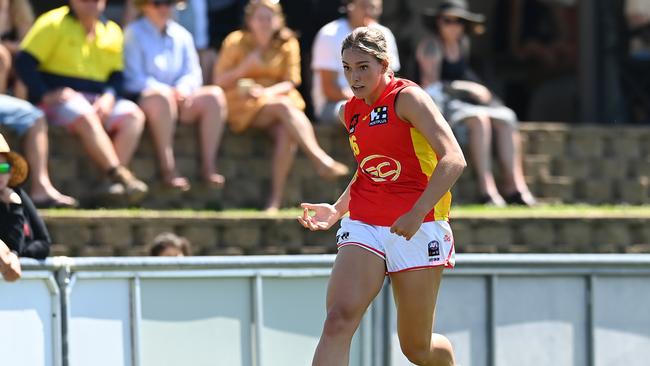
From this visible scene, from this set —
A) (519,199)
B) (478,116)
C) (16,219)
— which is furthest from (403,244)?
(519,199)

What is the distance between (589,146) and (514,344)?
189 inches

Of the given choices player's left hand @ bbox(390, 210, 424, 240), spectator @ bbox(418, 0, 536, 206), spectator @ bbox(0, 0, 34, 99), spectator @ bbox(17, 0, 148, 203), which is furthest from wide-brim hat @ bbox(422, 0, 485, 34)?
player's left hand @ bbox(390, 210, 424, 240)

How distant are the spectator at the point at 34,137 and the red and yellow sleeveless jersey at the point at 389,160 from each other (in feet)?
13.0

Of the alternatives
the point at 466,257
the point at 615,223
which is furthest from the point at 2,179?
the point at 615,223

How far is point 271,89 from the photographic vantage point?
36.4ft

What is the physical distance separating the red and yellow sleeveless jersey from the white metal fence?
3.80ft

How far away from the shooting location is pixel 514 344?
796 cm

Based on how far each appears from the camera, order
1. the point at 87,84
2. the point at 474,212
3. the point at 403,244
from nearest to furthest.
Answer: the point at 403,244, the point at 87,84, the point at 474,212

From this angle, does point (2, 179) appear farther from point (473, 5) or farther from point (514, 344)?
point (473, 5)

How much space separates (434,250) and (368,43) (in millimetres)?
971

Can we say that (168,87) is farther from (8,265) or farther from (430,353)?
(430,353)

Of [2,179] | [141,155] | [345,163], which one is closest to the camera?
[2,179]

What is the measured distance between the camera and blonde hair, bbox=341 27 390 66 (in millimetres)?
6426

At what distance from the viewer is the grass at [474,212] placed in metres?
10.1
